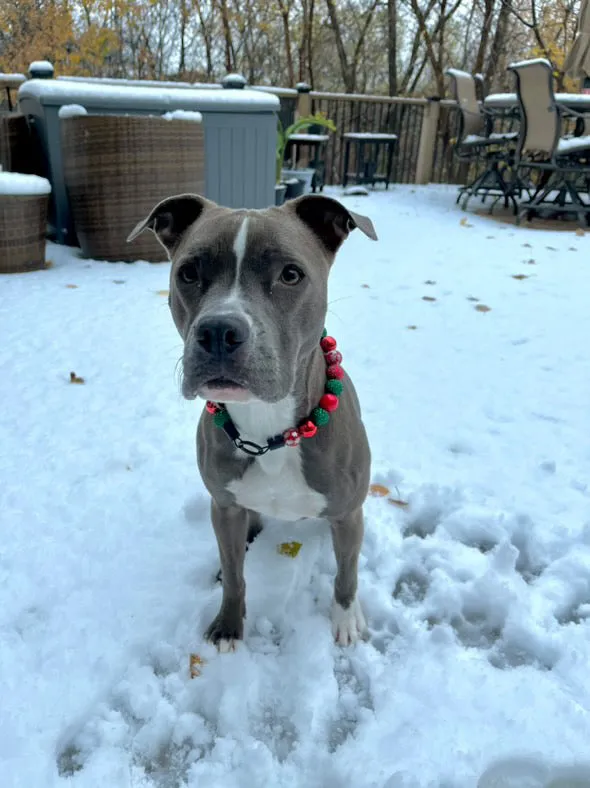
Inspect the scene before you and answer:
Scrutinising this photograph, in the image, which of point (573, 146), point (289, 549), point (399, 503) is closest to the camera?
point (289, 549)

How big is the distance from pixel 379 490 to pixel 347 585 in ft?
2.44

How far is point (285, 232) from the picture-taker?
1.65 metres

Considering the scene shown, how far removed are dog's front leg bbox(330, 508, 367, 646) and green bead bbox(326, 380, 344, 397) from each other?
1.23 ft

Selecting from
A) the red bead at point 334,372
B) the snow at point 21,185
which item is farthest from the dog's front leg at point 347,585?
the snow at point 21,185

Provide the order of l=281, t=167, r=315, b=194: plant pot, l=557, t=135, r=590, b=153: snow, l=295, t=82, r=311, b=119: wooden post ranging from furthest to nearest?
1. l=295, t=82, r=311, b=119: wooden post
2. l=281, t=167, r=315, b=194: plant pot
3. l=557, t=135, r=590, b=153: snow

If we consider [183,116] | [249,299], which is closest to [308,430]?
[249,299]

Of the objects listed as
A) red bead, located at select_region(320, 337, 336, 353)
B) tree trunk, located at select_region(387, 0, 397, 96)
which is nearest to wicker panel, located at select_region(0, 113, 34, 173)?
red bead, located at select_region(320, 337, 336, 353)

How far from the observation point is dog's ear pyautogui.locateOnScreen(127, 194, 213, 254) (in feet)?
6.04

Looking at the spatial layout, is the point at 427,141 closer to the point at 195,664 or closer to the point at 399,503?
the point at 399,503

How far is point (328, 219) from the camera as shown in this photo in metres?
1.86

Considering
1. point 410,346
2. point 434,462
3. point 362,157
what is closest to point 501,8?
point 362,157

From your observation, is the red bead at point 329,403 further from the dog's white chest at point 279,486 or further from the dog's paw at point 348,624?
the dog's paw at point 348,624

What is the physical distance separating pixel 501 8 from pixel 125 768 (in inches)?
614

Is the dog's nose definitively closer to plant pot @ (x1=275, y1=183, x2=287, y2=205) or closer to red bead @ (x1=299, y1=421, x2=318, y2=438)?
red bead @ (x1=299, y1=421, x2=318, y2=438)
